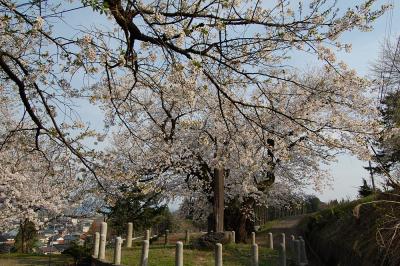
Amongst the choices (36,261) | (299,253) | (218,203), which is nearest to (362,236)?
(299,253)

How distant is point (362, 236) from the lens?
8.50m

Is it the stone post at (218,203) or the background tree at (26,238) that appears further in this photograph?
the background tree at (26,238)

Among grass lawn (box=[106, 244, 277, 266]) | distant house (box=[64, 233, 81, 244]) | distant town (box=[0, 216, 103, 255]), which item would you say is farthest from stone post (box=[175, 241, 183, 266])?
distant house (box=[64, 233, 81, 244])

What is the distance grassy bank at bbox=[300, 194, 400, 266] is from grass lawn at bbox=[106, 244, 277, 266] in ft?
5.84

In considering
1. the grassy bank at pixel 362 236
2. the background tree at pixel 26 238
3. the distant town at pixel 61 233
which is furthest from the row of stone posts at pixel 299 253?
the background tree at pixel 26 238

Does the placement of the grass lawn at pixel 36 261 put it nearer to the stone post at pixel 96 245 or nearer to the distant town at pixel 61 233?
the distant town at pixel 61 233

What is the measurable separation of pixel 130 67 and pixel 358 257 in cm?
587

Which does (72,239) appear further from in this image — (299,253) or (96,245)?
(299,253)

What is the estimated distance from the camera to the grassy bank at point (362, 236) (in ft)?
21.0

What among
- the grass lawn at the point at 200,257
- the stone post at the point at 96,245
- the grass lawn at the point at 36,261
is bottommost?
the grass lawn at the point at 36,261

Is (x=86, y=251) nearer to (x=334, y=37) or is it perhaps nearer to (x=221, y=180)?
(x=221, y=180)

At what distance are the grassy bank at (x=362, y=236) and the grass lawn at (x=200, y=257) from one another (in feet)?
5.84

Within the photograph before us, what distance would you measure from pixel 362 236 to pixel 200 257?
5.57 metres

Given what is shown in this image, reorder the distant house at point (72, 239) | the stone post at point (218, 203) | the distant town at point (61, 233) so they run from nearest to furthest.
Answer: the stone post at point (218, 203) < the distant house at point (72, 239) < the distant town at point (61, 233)
